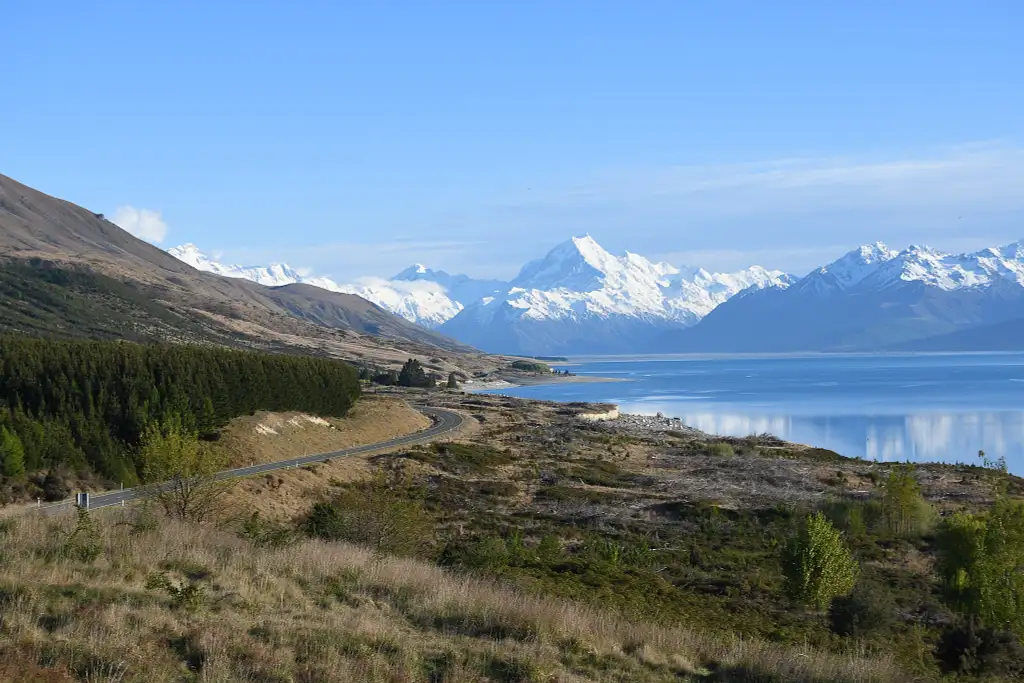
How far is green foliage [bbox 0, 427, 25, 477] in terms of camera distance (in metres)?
44.2

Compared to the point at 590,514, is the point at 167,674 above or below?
above

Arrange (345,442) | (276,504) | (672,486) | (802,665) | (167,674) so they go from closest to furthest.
→ (167,674), (802,665), (276,504), (672,486), (345,442)

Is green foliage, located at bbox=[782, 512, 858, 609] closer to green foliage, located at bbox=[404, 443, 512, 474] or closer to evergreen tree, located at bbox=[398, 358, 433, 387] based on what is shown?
green foliage, located at bbox=[404, 443, 512, 474]

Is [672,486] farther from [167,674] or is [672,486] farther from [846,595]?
[167,674]

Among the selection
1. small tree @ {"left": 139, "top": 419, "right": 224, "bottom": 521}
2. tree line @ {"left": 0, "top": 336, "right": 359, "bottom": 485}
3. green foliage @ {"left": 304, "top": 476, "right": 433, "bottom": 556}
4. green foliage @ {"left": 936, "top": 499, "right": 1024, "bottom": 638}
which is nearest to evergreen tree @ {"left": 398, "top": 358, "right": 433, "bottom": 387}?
tree line @ {"left": 0, "top": 336, "right": 359, "bottom": 485}

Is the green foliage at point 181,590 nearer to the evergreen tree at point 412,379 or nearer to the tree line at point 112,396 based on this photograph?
the tree line at point 112,396

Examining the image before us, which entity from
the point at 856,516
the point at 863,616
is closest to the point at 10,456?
the point at 863,616

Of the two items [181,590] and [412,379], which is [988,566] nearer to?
[181,590]

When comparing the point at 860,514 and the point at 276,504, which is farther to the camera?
the point at 860,514

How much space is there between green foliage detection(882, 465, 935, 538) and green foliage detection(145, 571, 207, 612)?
42581 millimetres

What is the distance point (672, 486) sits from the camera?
6494 cm

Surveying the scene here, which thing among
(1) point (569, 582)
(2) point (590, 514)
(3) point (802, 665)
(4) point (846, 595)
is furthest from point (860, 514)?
(3) point (802, 665)

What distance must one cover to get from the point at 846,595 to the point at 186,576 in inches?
944

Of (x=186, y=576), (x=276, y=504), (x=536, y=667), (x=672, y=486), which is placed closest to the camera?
(x=536, y=667)
